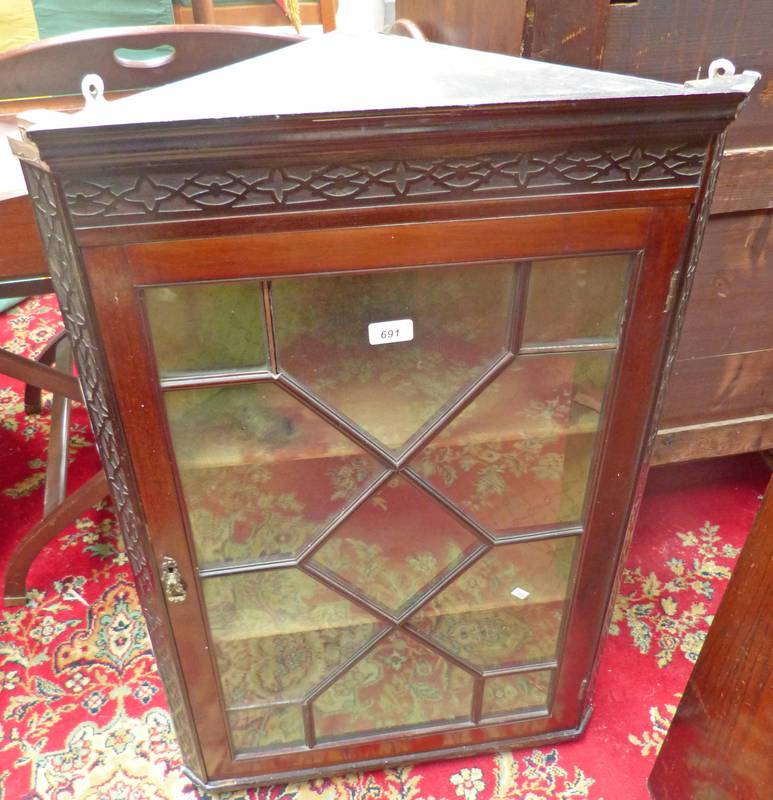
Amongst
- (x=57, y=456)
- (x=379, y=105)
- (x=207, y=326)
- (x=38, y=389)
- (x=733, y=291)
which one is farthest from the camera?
(x=38, y=389)

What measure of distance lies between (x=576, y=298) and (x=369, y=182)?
259mm

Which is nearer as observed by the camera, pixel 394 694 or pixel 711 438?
pixel 394 694

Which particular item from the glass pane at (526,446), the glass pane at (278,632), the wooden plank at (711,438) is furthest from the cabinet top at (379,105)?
the wooden plank at (711,438)

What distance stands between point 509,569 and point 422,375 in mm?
339

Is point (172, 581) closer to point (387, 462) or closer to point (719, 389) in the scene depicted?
point (387, 462)

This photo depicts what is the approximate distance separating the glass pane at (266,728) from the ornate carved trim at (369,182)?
0.73 metres

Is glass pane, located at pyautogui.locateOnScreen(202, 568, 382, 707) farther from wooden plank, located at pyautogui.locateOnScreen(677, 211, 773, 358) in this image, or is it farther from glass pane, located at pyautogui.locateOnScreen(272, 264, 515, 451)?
wooden plank, located at pyautogui.locateOnScreen(677, 211, 773, 358)

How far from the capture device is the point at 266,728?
3.33 ft

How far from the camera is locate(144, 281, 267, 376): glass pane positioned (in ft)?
2.13

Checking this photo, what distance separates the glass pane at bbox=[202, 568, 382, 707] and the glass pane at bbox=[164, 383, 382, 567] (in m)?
0.05

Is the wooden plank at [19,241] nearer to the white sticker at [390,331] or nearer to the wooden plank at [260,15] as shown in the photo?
the white sticker at [390,331]

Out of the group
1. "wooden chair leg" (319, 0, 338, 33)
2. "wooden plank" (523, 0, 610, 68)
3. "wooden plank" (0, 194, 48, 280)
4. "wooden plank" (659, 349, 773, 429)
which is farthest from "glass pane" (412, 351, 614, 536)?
"wooden chair leg" (319, 0, 338, 33)

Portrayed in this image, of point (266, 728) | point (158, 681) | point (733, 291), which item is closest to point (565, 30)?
point (733, 291)

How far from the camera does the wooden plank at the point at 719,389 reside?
1254 mm
